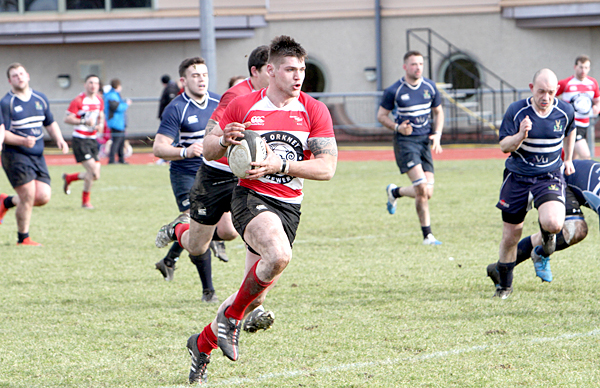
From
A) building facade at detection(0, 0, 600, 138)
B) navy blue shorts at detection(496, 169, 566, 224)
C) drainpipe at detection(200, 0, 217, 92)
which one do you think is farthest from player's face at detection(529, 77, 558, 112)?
building facade at detection(0, 0, 600, 138)

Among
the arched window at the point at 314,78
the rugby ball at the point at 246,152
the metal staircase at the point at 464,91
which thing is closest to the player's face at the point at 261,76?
the rugby ball at the point at 246,152

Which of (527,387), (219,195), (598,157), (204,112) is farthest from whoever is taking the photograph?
(598,157)

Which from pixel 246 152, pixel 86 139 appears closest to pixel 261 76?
pixel 246 152

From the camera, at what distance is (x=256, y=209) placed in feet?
14.8

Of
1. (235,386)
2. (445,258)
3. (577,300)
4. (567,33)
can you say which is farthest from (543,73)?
(567,33)

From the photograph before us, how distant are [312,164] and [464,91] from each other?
2020 cm

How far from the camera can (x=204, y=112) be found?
689 cm

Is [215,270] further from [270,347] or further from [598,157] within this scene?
[598,157]

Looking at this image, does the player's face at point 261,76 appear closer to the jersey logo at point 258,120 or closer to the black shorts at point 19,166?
the jersey logo at point 258,120

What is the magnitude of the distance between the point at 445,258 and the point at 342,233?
2.08 metres

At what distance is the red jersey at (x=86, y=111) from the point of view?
510 inches

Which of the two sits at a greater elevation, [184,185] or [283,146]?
[283,146]

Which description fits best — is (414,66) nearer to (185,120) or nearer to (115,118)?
(185,120)

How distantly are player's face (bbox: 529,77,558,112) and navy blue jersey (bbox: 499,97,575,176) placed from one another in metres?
0.08
